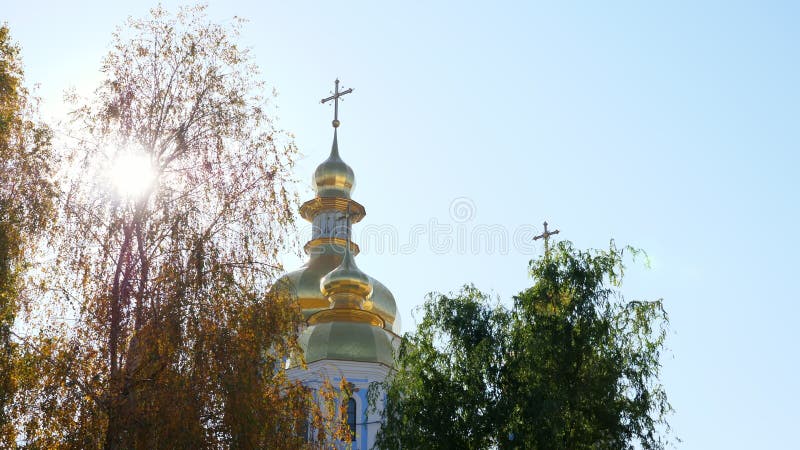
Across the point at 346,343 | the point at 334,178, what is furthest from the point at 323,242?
the point at 346,343

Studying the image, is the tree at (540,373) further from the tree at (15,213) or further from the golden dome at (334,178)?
the golden dome at (334,178)

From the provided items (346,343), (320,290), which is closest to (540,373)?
(346,343)

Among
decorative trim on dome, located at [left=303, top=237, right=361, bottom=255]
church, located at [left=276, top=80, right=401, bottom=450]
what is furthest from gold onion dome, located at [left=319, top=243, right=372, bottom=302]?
decorative trim on dome, located at [left=303, top=237, right=361, bottom=255]

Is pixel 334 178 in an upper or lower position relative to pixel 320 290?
upper

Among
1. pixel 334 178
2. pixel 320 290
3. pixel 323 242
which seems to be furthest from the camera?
pixel 334 178

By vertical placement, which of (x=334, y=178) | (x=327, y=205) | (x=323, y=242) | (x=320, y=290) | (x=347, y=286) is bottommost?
(x=347, y=286)

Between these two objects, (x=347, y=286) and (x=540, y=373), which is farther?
(x=347, y=286)

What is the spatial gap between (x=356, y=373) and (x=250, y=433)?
18.9 meters

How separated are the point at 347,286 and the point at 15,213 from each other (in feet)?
66.5

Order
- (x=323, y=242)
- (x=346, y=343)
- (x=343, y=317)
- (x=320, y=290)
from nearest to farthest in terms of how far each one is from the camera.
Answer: (x=346, y=343) < (x=343, y=317) < (x=320, y=290) < (x=323, y=242)

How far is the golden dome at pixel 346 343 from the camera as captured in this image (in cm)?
2961

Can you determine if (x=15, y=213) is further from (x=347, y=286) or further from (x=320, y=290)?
(x=320, y=290)

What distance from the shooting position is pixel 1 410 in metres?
10.6

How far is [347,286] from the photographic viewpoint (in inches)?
1246
